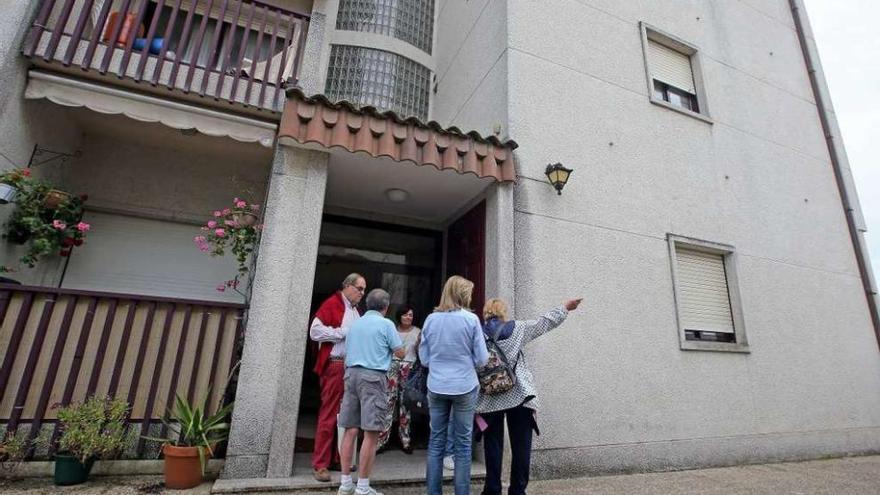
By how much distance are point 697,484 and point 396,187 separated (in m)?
4.81

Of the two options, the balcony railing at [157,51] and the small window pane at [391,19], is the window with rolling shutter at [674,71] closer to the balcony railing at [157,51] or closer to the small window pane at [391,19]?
the small window pane at [391,19]

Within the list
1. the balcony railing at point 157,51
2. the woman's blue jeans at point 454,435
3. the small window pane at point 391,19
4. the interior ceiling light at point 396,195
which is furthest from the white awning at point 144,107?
the small window pane at point 391,19

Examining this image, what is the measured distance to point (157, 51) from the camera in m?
→ 5.21

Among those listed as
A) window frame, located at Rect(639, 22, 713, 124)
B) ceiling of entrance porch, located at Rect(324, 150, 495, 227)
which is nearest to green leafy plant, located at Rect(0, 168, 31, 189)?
ceiling of entrance porch, located at Rect(324, 150, 495, 227)

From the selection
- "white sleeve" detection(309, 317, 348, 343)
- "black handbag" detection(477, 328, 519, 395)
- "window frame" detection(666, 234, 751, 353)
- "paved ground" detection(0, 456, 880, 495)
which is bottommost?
"paved ground" detection(0, 456, 880, 495)

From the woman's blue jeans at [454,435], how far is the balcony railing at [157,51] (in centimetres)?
411

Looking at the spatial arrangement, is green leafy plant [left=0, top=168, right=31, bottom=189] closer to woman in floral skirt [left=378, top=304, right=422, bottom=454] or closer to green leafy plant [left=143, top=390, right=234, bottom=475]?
green leafy plant [left=143, top=390, right=234, bottom=475]

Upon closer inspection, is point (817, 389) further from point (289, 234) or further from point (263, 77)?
point (263, 77)

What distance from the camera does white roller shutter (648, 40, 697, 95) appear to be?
7027 millimetres

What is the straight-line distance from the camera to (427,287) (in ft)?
21.6

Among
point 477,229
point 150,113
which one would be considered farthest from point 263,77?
point 477,229

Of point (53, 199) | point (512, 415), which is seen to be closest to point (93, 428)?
point (53, 199)

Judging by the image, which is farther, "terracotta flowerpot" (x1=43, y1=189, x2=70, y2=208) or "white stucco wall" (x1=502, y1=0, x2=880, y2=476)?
"white stucco wall" (x1=502, y1=0, x2=880, y2=476)

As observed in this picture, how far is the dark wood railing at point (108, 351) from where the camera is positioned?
11.8ft
